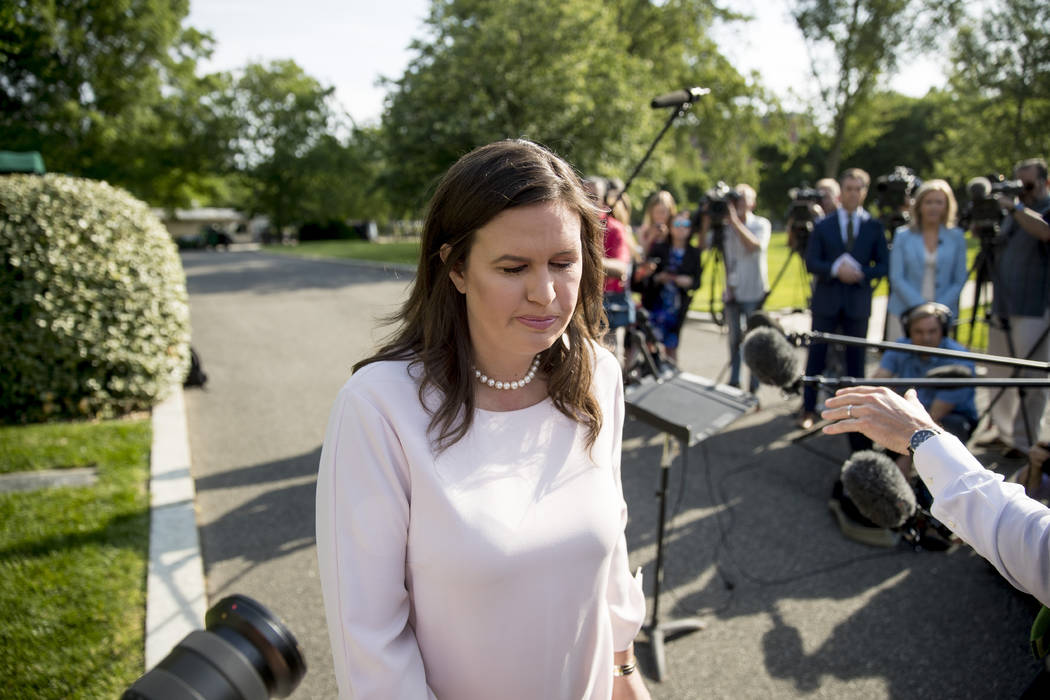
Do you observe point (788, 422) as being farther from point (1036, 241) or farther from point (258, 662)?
point (258, 662)

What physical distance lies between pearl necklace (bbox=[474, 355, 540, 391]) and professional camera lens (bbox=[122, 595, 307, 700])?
0.74 meters

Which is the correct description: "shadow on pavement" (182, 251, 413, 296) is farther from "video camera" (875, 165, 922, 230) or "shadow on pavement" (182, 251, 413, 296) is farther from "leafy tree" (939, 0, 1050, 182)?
"leafy tree" (939, 0, 1050, 182)

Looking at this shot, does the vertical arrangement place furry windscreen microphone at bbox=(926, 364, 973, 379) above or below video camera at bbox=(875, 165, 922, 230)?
below

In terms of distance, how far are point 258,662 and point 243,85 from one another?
61.7 meters

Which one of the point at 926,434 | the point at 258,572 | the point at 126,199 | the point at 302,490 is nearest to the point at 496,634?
the point at 926,434

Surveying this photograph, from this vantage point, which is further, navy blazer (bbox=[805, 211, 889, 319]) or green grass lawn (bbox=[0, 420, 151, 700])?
navy blazer (bbox=[805, 211, 889, 319])

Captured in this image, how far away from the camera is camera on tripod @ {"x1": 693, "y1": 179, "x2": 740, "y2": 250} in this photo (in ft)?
19.8

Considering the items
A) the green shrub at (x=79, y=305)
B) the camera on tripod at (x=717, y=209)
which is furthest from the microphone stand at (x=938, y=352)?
the green shrub at (x=79, y=305)

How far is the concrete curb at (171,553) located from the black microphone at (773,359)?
289 centimetres

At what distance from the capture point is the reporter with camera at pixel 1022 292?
510 centimetres

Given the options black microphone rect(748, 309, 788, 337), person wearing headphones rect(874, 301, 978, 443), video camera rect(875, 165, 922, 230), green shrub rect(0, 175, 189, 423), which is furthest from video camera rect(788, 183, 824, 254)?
green shrub rect(0, 175, 189, 423)

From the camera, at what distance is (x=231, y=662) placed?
125cm

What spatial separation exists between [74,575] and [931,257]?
21.8 ft

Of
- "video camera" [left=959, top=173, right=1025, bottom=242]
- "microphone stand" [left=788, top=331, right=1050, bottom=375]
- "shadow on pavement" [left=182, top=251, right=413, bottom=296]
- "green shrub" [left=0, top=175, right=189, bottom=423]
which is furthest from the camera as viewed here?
"shadow on pavement" [left=182, top=251, right=413, bottom=296]
